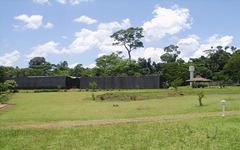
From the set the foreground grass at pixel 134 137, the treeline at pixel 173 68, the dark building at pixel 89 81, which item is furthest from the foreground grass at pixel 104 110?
the treeline at pixel 173 68

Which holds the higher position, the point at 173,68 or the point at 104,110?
the point at 173,68

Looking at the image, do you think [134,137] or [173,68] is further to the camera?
[173,68]

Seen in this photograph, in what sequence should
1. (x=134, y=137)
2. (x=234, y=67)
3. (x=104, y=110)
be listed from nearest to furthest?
(x=134, y=137) < (x=104, y=110) < (x=234, y=67)

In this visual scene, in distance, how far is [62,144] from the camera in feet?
19.0

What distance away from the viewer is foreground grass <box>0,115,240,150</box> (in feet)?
17.6

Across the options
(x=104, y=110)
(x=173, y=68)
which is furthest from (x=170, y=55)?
(x=104, y=110)

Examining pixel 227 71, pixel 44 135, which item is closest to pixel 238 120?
pixel 44 135

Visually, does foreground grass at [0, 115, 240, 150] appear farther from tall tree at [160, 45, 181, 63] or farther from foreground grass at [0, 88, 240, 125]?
tall tree at [160, 45, 181, 63]

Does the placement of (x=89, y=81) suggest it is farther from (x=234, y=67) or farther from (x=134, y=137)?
(x=134, y=137)

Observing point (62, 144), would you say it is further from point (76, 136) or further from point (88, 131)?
point (88, 131)

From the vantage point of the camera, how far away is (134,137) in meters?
6.14

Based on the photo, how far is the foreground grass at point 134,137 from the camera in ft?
17.6

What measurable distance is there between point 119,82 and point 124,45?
1803 cm

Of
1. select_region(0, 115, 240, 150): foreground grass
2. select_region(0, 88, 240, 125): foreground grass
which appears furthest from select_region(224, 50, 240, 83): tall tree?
select_region(0, 115, 240, 150): foreground grass
